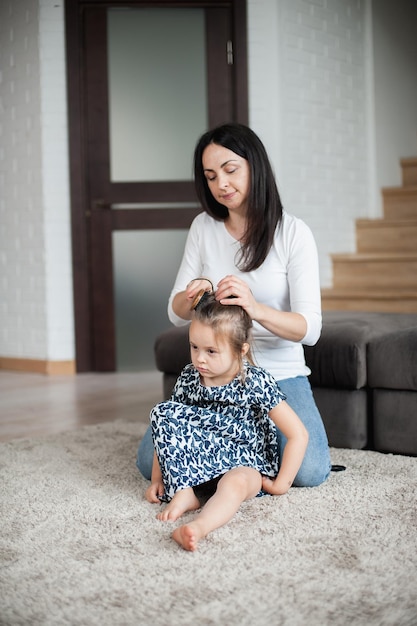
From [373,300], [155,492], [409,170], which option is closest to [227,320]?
[155,492]

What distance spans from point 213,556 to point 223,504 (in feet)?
0.63

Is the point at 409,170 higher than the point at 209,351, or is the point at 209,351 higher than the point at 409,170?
the point at 409,170

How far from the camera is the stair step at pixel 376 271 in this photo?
4648 mm

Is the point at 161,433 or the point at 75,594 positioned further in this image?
the point at 161,433

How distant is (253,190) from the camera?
2037 millimetres

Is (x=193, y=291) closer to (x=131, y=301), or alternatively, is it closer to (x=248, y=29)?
(x=131, y=301)

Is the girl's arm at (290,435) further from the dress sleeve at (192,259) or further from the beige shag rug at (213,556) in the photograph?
the dress sleeve at (192,259)

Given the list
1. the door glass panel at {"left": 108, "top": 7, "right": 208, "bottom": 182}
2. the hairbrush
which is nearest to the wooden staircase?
the door glass panel at {"left": 108, "top": 7, "right": 208, "bottom": 182}

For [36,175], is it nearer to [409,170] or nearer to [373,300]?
[373,300]

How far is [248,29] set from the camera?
4.68 meters

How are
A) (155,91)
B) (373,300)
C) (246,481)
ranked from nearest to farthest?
1. (246,481)
2. (373,300)
3. (155,91)

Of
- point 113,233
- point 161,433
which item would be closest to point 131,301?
point 113,233

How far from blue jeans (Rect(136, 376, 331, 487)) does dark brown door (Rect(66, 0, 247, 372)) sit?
2704 millimetres

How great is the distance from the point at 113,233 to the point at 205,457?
3.06 metres
